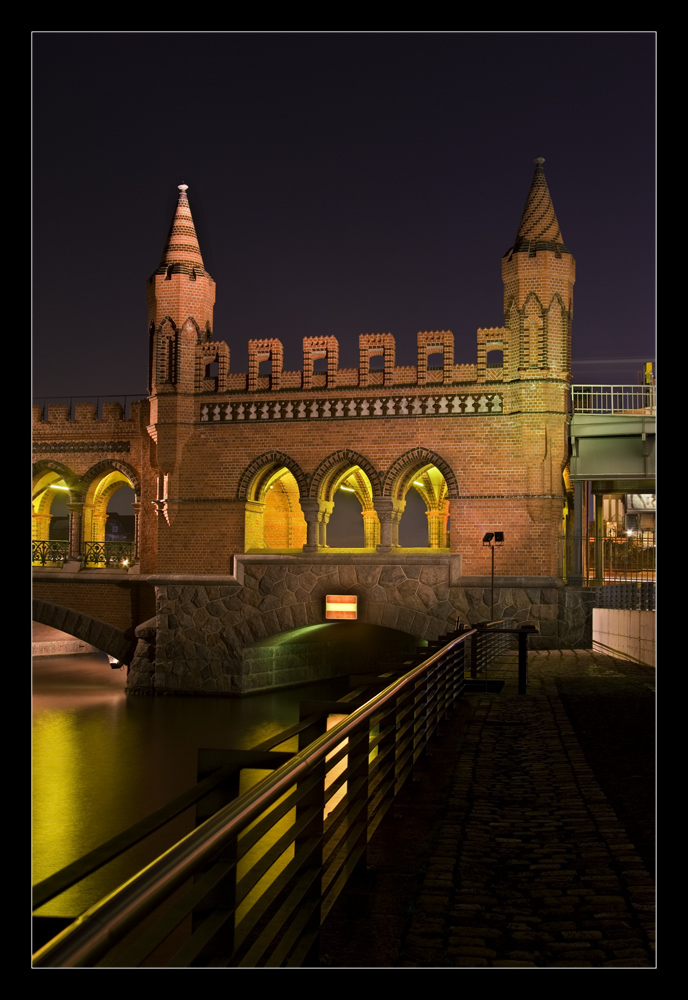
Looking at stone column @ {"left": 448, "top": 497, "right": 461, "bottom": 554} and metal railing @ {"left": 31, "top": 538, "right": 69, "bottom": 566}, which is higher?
stone column @ {"left": 448, "top": 497, "right": 461, "bottom": 554}

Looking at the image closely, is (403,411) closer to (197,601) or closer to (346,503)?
(197,601)

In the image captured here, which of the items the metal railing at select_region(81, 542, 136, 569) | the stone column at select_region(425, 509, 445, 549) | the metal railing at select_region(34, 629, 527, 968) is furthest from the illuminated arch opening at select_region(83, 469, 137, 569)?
the metal railing at select_region(34, 629, 527, 968)

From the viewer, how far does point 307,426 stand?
69.2 ft

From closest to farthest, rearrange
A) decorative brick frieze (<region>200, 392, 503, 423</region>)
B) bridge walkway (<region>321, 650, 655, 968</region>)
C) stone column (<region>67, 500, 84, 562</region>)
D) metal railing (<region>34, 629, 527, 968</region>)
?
metal railing (<region>34, 629, 527, 968</region>) → bridge walkway (<region>321, 650, 655, 968</region>) → decorative brick frieze (<region>200, 392, 503, 423</region>) → stone column (<region>67, 500, 84, 562</region>)

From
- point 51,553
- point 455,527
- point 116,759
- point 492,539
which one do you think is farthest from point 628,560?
point 51,553

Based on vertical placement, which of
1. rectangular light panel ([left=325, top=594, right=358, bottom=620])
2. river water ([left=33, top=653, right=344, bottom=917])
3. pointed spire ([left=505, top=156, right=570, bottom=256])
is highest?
pointed spire ([left=505, top=156, right=570, bottom=256])

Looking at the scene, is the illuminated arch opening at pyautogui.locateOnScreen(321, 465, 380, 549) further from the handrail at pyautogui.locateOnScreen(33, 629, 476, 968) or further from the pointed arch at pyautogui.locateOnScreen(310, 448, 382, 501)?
the handrail at pyautogui.locateOnScreen(33, 629, 476, 968)

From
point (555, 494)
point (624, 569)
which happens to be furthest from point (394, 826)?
point (624, 569)

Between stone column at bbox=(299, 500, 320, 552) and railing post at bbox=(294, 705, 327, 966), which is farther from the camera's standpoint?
stone column at bbox=(299, 500, 320, 552)

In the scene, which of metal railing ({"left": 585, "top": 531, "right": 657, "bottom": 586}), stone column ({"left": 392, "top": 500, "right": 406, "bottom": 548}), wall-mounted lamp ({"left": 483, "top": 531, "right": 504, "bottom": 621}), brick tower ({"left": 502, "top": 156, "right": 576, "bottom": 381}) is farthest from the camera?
metal railing ({"left": 585, "top": 531, "right": 657, "bottom": 586})

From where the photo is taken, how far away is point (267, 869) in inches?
123

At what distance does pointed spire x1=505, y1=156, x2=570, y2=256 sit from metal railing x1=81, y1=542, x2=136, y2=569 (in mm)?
12890

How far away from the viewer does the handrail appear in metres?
1.74

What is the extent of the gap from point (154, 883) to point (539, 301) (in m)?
Answer: 18.6
